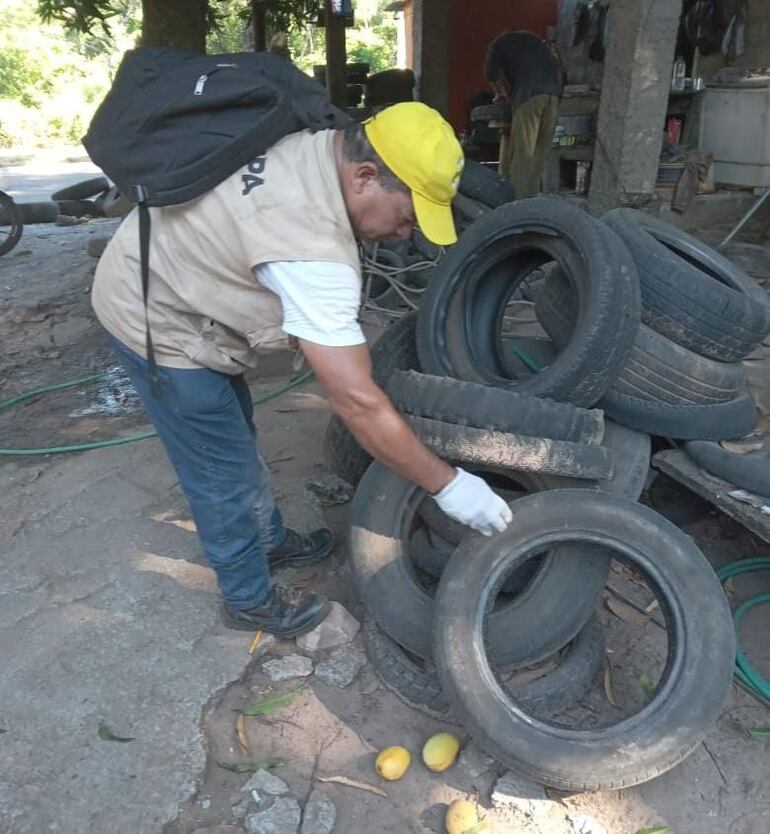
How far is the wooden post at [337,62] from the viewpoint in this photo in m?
11.7

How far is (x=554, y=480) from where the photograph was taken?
2.43 meters

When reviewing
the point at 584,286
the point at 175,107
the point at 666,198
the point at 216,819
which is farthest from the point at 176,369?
the point at 666,198

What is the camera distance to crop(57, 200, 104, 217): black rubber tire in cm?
1113

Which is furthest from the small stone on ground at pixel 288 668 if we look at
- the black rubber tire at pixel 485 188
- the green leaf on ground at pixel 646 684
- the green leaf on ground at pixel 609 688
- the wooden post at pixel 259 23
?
the wooden post at pixel 259 23

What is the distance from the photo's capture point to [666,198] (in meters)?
7.35

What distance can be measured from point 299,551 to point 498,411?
1.17 m

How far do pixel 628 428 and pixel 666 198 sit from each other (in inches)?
207

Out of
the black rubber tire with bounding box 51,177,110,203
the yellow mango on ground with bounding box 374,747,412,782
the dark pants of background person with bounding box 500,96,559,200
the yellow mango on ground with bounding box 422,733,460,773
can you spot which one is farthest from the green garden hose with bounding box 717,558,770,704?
the black rubber tire with bounding box 51,177,110,203

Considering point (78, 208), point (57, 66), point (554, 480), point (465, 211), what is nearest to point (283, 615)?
Answer: point (554, 480)

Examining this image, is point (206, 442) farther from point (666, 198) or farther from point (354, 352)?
point (666, 198)

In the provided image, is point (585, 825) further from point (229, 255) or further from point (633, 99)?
point (633, 99)

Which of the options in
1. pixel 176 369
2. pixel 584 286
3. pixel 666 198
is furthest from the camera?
pixel 666 198

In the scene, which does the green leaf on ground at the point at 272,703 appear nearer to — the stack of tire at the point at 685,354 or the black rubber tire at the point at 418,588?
the black rubber tire at the point at 418,588

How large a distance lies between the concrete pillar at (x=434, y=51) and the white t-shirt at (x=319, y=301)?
10.1 m
